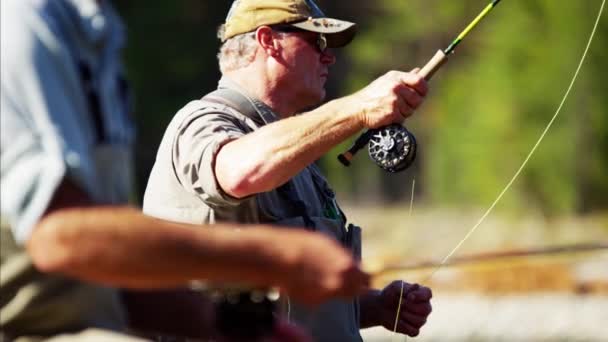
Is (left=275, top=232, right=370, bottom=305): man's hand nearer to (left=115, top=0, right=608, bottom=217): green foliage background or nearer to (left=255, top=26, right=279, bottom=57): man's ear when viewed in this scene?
(left=255, top=26, right=279, bottom=57): man's ear

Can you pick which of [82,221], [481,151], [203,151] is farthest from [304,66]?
[481,151]

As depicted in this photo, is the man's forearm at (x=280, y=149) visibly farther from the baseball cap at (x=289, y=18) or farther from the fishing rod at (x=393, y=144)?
the baseball cap at (x=289, y=18)

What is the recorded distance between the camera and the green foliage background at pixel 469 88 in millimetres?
18625

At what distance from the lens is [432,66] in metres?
4.56

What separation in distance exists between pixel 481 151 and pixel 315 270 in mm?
18234

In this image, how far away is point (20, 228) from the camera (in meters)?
2.64

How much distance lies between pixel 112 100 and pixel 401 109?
1630mm

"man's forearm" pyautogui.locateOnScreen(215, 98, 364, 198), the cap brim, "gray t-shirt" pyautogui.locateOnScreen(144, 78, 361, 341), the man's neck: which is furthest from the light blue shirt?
the cap brim

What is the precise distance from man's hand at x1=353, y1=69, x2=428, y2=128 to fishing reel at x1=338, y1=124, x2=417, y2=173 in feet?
0.56

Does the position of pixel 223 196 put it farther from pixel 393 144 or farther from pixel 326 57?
pixel 326 57

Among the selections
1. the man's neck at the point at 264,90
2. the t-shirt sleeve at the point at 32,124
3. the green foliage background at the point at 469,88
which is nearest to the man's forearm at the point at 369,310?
the man's neck at the point at 264,90

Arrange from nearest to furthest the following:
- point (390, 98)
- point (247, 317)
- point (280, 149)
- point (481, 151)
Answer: point (247, 317)
point (280, 149)
point (390, 98)
point (481, 151)

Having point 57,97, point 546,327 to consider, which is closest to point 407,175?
point 546,327

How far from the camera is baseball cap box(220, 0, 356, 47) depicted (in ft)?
16.4
